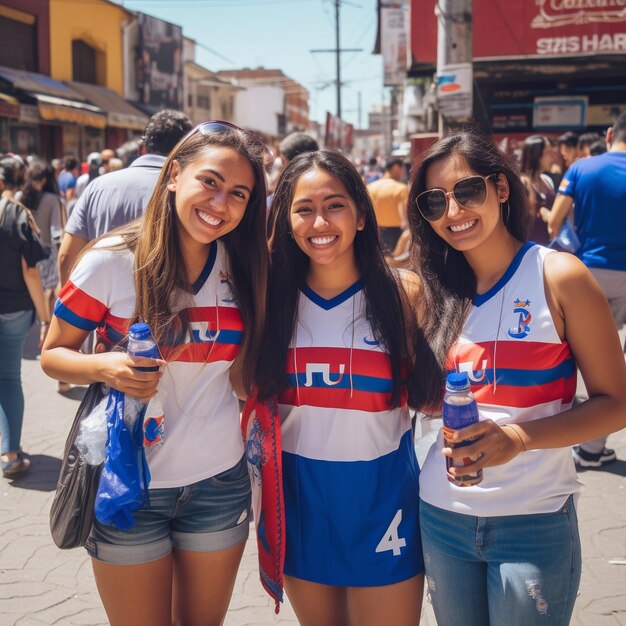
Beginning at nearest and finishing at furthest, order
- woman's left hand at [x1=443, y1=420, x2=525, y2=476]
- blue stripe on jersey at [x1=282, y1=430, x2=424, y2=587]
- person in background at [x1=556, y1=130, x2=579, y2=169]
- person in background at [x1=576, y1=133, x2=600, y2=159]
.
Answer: woman's left hand at [x1=443, y1=420, x2=525, y2=476]
blue stripe on jersey at [x1=282, y1=430, x2=424, y2=587]
person in background at [x1=576, y1=133, x2=600, y2=159]
person in background at [x1=556, y1=130, x2=579, y2=169]

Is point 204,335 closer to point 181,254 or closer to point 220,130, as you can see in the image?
point 181,254

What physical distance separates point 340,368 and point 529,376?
59 cm

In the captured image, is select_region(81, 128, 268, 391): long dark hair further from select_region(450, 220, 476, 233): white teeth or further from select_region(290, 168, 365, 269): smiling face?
select_region(450, 220, 476, 233): white teeth

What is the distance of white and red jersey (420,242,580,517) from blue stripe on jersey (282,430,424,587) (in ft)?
0.85

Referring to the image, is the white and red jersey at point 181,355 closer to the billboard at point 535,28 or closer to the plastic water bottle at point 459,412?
the plastic water bottle at point 459,412


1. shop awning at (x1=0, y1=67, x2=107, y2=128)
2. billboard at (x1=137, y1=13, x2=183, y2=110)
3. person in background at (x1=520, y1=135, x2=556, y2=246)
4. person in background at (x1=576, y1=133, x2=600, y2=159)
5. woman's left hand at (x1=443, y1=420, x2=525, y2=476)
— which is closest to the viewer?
woman's left hand at (x1=443, y1=420, x2=525, y2=476)

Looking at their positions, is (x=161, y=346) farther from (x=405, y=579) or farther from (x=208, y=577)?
(x=405, y=579)

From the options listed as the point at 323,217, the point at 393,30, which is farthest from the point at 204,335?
the point at 393,30

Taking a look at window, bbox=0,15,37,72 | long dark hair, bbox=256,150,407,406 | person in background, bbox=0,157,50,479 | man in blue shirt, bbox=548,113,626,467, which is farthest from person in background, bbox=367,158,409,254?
window, bbox=0,15,37,72

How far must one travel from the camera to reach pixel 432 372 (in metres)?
2.17

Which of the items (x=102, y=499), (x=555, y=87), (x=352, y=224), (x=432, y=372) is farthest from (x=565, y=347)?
(x=555, y=87)

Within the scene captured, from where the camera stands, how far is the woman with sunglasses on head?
2.28 metres

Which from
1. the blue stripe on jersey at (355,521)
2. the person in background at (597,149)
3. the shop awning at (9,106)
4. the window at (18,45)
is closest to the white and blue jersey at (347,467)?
the blue stripe on jersey at (355,521)

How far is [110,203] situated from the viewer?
4.33m
